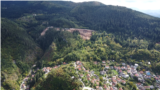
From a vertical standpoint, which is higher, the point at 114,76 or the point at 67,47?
the point at 67,47

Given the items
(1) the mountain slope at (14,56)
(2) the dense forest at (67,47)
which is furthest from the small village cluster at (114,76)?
(1) the mountain slope at (14,56)

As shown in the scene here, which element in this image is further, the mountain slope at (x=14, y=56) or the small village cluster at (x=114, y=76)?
the mountain slope at (x=14, y=56)

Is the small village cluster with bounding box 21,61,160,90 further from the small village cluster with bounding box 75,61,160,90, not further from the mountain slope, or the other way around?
the mountain slope

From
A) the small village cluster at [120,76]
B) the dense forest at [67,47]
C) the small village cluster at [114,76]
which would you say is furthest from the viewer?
the dense forest at [67,47]

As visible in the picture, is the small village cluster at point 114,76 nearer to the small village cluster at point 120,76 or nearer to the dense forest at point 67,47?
the small village cluster at point 120,76

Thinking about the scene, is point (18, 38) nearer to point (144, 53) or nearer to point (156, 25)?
point (144, 53)

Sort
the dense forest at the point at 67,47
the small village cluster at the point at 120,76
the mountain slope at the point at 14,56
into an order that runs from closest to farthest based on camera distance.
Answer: the small village cluster at the point at 120,76, the mountain slope at the point at 14,56, the dense forest at the point at 67,47

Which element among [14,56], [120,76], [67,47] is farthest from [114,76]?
[14,56]

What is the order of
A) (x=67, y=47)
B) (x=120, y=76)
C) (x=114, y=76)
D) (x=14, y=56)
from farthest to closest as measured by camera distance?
(x=67, y=47) < (x=14, y=56) < (x=120, y=76) < (x=114, y=76)

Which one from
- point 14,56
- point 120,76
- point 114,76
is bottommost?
point 120,76

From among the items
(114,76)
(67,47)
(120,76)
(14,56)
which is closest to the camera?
(114,76)

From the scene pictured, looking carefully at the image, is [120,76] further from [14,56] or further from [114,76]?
[14,56]
